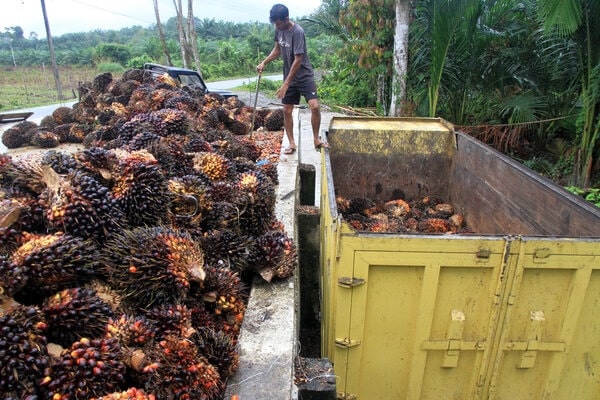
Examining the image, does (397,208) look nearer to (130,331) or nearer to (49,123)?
(130,331)

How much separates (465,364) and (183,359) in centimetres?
162

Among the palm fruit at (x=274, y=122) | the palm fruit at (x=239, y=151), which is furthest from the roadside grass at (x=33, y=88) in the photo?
the palm fruit at (x=239, y=151)

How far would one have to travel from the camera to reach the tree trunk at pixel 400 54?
8406 millimetres

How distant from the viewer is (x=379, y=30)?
995 centimetres

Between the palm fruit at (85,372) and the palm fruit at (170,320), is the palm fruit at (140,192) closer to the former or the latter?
the palm fruit at (170,320)

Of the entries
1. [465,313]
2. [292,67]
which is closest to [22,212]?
[465,313]

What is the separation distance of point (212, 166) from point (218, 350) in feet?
5.67

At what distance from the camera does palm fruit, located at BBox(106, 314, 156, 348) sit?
148cm

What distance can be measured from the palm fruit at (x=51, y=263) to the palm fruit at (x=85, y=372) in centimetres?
33

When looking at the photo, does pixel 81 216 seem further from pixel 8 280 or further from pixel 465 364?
pixel 465 364

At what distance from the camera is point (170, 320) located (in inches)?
64.7

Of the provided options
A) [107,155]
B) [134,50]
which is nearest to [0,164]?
[107,155]

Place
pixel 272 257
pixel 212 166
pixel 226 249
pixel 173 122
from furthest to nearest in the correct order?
pixel 173 122 < pixel 212 166 < pixel 272 257 < pixel 226 249

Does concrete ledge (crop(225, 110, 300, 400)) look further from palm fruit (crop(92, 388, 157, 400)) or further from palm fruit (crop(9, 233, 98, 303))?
palm fruit (crop(9, 233, 98, 303))
